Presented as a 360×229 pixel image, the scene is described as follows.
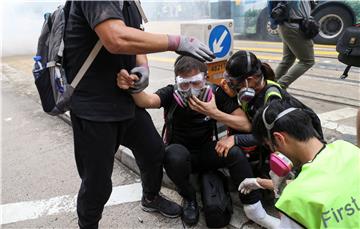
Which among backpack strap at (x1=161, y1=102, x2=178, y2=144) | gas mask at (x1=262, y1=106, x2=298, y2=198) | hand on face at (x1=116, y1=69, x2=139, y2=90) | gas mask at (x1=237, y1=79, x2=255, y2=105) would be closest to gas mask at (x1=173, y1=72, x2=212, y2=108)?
backpack strap at (x1=161, y1=102, x2=178, y2=144)

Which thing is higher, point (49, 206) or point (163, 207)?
point (163, 207)

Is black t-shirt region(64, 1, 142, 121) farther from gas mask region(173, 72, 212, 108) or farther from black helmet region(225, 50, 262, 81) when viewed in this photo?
black helmet region(225, 50, 262, 81)

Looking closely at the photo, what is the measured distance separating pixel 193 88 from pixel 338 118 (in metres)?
2.44

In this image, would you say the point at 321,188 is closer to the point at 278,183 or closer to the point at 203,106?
the point at 278,183

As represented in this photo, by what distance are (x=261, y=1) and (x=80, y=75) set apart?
9118mm

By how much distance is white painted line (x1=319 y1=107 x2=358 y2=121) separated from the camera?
410 centimetres

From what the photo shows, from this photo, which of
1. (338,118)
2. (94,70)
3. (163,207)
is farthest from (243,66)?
(338,118)

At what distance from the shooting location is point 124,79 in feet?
6.36

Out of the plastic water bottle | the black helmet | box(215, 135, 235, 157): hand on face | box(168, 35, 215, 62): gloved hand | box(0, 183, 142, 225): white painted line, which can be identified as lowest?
box(0, 183, 142, 225): white painted line

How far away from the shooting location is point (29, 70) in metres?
8.81

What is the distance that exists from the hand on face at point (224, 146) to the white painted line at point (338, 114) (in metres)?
2.05

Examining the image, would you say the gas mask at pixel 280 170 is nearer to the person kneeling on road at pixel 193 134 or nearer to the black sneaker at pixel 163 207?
the person kneeling on road at pixel 193 134

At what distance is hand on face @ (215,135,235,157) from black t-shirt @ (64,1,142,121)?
30.6 inches

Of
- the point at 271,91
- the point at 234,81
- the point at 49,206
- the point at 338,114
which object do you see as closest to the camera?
the point at 271,91
